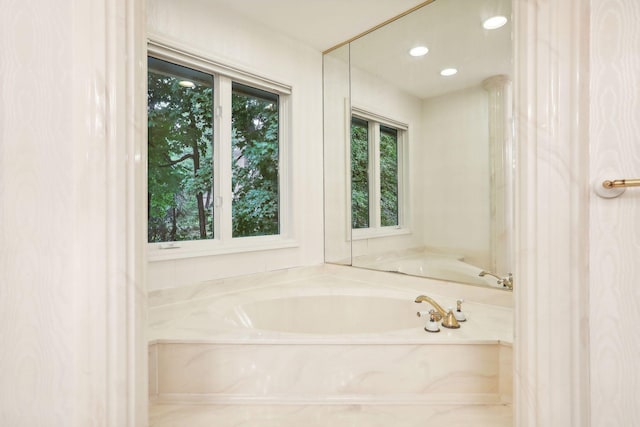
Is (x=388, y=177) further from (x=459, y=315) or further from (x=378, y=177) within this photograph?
(x=459, y=315)

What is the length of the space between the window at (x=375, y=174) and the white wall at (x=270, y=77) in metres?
0.30

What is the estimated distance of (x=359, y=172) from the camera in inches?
110

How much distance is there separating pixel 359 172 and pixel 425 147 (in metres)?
0.56

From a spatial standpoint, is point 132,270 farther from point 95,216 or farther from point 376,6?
point 376,6

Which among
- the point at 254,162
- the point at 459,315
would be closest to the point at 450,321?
the point at 459,315

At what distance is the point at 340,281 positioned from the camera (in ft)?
8.64

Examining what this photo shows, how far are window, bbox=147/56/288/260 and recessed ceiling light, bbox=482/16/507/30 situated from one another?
1.40 m

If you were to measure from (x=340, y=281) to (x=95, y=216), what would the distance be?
1.95 m

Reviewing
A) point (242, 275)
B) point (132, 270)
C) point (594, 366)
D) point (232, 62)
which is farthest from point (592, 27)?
point (242, 275)

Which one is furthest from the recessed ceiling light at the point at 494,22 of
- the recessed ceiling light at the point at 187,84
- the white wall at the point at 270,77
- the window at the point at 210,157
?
the recessed ceiling light at the point at 187,84

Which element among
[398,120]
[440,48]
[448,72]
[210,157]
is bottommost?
[210,157]

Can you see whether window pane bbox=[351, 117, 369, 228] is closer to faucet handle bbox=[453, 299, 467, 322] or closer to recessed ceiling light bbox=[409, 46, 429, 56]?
recessed ceiling light bbox=[409, 46, 429, 56]

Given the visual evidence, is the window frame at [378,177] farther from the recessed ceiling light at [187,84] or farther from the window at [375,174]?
the recessed ceiling light at [187,84]

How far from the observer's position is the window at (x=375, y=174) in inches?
→ 103
